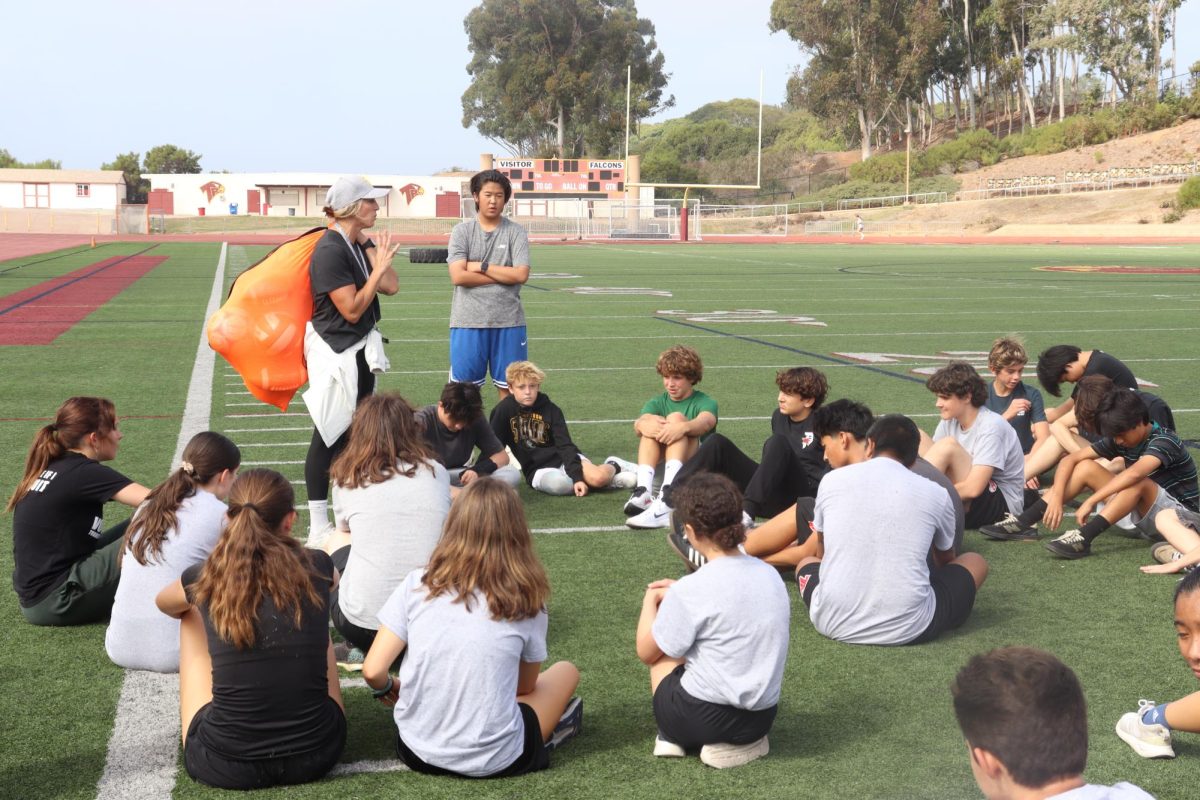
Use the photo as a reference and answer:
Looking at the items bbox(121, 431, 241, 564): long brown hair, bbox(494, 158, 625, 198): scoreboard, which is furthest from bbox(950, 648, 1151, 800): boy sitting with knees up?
bbox(494, 158, 625, 198): scoreboard

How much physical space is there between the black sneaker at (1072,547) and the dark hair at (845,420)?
1425 millimetres

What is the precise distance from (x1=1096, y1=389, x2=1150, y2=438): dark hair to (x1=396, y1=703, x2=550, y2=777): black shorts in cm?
370

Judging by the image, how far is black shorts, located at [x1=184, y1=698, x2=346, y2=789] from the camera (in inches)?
152

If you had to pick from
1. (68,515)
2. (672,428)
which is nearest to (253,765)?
(68,515)

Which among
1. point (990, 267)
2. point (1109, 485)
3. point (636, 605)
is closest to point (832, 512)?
point (636, 605)

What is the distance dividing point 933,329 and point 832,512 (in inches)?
528

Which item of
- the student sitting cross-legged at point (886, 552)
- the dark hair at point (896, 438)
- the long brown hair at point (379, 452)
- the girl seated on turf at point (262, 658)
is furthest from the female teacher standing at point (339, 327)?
the dark hair at point (896, 438)

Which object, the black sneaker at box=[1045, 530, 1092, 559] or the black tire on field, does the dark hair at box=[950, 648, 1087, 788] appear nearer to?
the black sneaker at box=[1045, 530, 1092, 559]

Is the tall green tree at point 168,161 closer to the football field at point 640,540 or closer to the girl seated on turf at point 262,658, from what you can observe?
the football field at point 640,540

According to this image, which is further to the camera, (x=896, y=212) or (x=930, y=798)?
(x=896, y=212)

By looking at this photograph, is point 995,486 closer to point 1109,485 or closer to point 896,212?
point 1109,485

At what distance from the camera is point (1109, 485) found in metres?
6.54

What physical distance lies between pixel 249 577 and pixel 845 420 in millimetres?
3108

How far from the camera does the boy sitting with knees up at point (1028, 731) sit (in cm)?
240
